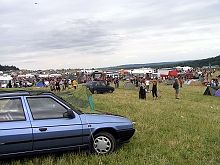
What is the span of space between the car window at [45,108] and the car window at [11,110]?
21 centimetres

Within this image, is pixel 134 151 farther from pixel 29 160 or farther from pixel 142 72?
pixel 142 72

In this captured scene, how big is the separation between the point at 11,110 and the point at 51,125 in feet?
2.57

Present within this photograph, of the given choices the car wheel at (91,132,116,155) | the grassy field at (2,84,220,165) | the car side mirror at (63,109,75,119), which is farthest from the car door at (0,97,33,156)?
the car wheel at (91,132,116,155)

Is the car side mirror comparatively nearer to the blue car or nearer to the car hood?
the blue car

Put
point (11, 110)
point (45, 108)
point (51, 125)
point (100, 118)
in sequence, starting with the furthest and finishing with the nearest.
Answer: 1. point (100, 118)
2. point (45, 108)
3. point (51, 125)
4. point (11, 110)

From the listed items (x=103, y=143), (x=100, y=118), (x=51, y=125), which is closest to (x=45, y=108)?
(x=51, y=125)

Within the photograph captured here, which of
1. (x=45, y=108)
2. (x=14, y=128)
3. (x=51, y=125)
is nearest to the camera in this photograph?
(x=14, y=128)

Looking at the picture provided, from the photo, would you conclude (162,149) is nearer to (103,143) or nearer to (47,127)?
(103,143)

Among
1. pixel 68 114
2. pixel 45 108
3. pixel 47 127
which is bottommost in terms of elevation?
pixel 47 127

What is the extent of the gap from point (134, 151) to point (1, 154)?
2.85m

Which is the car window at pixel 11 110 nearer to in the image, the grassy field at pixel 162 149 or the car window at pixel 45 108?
the car window at pixel 45 108

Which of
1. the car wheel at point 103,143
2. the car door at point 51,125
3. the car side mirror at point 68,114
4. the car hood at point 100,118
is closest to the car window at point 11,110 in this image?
the car door at point 51,125

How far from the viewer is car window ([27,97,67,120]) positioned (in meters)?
7.64

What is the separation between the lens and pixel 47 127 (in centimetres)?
755
